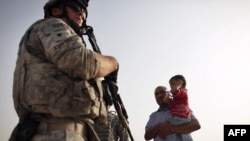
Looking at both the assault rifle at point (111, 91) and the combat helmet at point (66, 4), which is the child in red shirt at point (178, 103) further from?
the combat helmet at point (66, 4)

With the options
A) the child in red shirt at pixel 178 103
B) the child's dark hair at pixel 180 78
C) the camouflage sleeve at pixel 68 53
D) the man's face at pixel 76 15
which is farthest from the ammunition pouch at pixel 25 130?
the child's dark hair at pixel 180 78

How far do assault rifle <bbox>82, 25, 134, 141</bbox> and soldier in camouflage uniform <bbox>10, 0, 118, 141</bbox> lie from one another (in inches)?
12.1

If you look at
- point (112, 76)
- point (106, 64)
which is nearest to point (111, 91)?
point (112, 76)

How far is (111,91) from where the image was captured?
3.92 metres

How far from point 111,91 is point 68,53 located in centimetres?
103

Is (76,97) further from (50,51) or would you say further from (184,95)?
(184,95)

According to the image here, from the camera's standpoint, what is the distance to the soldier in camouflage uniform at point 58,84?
306 centimetres

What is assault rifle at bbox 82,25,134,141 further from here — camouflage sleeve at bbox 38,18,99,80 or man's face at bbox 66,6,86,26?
camouflage sleeve at bbox 38,18,99,80

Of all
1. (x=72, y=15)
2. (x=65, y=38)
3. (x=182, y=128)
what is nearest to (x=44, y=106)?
(x=65, y=38)

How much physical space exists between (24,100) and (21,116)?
18cm

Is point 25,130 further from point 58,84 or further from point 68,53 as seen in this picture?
point 68,53

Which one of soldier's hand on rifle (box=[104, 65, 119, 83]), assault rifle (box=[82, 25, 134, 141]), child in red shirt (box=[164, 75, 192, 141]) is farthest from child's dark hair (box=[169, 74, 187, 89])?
soldier's hand on rifle (box=[104, 65, 119, 83])

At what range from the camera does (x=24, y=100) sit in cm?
322

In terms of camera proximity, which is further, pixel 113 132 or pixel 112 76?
pixel 113 132
